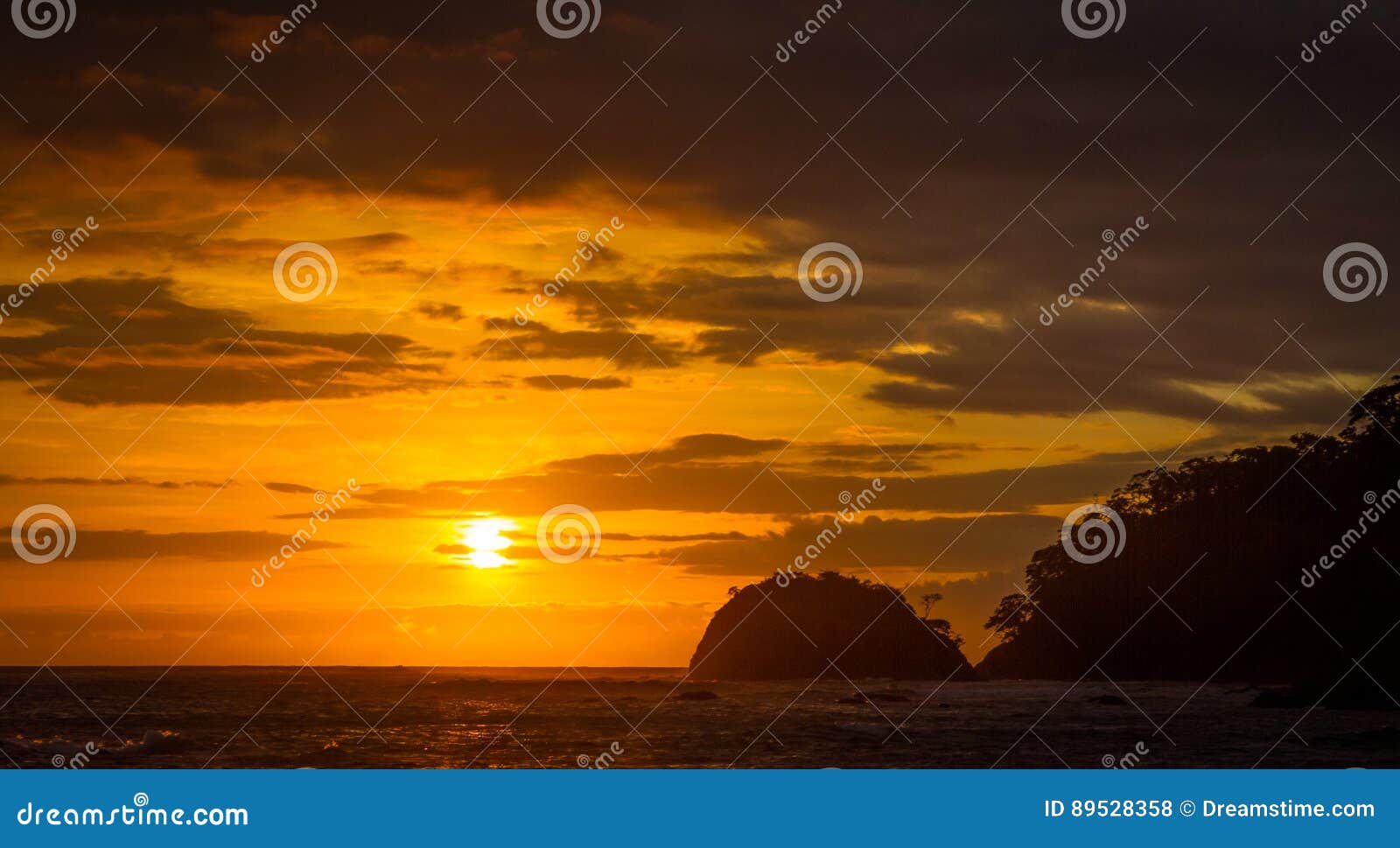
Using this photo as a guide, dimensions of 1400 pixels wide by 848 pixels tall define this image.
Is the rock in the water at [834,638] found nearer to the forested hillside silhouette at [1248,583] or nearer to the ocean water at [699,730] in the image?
the forested hillside silhouette at [1248,583]

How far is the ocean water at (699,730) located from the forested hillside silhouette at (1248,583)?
3801mm

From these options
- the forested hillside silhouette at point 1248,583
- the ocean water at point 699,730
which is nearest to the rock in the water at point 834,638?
the forested hillside silhouette at point 1248,583

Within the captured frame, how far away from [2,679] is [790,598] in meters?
78.9

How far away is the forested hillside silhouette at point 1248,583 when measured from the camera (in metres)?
61.6

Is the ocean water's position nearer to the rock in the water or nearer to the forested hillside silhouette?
the forested hillside silhouette

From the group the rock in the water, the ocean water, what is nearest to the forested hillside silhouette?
the ocean water

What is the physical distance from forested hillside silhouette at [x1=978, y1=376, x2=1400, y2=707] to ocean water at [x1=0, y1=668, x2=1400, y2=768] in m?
3.80

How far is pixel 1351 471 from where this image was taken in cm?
6512

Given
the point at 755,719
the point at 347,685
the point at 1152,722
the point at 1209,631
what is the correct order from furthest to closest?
the point at 347,685
the point at 1209,631
the point at 755,719
the point at 1152,722

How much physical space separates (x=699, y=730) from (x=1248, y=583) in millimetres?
38832

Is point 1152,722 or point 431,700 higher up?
point 431,700

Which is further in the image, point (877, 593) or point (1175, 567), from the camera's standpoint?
point (877, 593)

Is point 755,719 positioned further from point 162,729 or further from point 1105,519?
point 1105,519

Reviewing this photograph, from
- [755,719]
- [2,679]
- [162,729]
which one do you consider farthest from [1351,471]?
[2,679]
